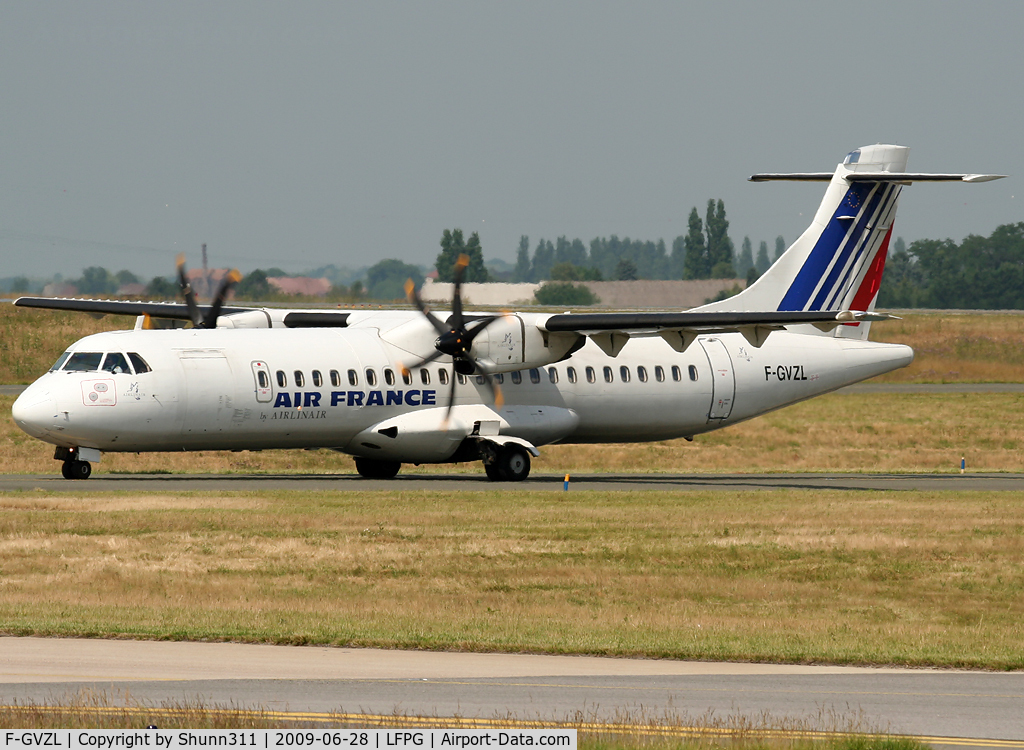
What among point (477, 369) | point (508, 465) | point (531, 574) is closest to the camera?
point (531, 574)

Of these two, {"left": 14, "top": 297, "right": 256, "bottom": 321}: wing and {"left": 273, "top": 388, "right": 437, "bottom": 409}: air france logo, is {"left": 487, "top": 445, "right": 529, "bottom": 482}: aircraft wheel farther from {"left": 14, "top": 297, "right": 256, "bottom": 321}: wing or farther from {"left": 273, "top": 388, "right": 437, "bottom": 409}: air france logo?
{"left": 14, "top": 297, "right": 256, "bottom": 321}: wing

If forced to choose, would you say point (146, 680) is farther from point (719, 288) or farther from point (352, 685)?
point (719, 288)

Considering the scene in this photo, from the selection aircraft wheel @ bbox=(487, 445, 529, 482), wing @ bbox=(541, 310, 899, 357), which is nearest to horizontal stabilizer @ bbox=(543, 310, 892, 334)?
wing @ bbox=(541, 310, 899, 357)

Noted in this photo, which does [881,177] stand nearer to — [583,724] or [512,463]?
[512,463]

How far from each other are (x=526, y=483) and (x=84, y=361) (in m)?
11.0

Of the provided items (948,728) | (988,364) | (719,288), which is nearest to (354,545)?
(948,728)

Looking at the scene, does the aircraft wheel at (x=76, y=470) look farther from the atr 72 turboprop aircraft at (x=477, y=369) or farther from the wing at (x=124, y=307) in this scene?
the wing at (x=124, y=307)

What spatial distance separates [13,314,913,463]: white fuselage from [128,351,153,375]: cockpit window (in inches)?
2.9

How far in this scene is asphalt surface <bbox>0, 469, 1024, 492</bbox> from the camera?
31250mm

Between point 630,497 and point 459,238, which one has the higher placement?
point 459,238

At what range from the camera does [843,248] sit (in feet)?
127

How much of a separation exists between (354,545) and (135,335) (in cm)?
1061

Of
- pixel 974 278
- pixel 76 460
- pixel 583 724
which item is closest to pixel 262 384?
pixel 76 460

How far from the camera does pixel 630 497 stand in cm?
3038
